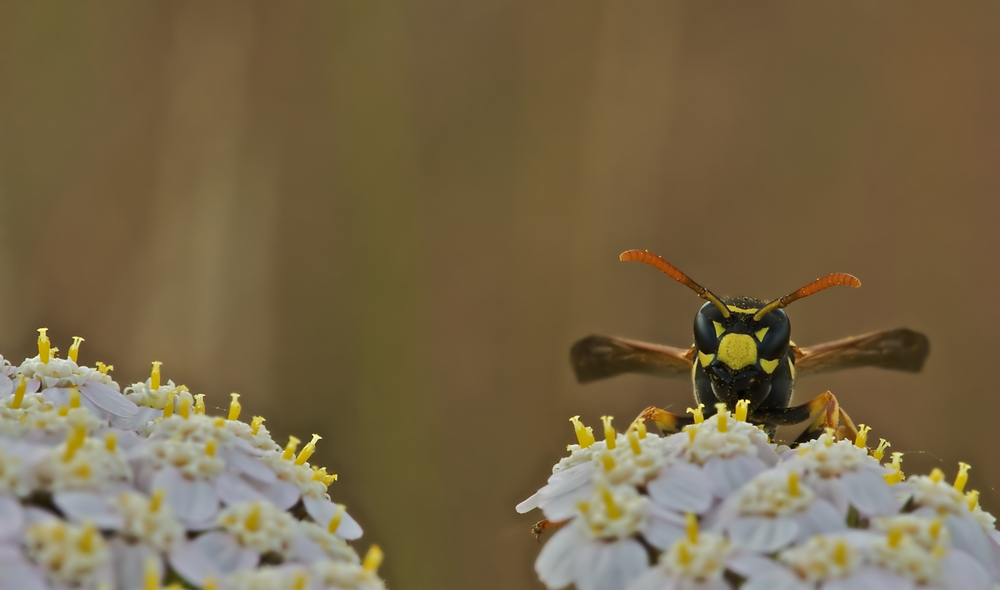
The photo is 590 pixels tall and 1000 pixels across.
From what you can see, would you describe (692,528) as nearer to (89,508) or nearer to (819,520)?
(819,520)

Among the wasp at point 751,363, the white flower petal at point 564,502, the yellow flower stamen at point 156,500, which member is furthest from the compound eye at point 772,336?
the yellow flower stamen at point 156,500

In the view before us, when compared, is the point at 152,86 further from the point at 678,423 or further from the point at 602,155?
the point at 678,423

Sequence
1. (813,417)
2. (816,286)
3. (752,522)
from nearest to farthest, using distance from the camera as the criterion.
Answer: (752,522) → (816,286) → (813,417)

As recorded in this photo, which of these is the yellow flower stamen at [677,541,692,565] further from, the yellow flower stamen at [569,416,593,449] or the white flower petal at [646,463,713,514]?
the yellow flower stamen at [569,416,593,449]

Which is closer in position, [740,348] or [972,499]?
[972,499]

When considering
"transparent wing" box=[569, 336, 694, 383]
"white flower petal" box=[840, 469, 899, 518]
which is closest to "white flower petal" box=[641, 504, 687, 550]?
"white flower petal" box=[840, 469, 899, 518]

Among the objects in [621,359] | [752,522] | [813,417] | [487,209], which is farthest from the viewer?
[487,209]

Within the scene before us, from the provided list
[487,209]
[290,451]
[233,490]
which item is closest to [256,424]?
[290,451]
